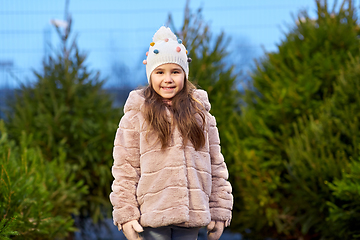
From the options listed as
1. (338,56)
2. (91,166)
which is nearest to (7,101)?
(91,166)

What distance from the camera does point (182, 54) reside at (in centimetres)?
243

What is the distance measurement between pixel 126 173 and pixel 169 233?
44 centimetres

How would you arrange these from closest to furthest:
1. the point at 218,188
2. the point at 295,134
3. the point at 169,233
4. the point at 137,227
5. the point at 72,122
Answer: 1. the point at 137,227
2. the point at 169,233
3. the point at 218,188
4. the point at 295,134
5. the point at 72,122

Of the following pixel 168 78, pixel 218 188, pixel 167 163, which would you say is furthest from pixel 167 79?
pixel 218 188

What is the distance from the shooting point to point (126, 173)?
7.52ft

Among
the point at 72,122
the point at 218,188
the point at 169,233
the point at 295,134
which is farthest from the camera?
the point at 72,122

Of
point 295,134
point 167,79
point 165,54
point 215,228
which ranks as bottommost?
point 215,228

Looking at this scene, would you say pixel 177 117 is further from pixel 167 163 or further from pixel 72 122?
pixel 72 122

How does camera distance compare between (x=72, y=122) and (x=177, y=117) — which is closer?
(x=177, y=117)

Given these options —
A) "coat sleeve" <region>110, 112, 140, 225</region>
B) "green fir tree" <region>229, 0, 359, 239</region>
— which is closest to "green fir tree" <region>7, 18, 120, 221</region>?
"green fir tree" <region>229, 0, 359, 239</region>

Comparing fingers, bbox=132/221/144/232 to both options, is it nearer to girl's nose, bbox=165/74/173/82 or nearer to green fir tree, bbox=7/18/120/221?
girl's nose, bbox=165/74/173/82

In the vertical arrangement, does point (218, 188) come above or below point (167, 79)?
below

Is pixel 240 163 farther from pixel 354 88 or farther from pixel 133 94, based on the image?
pixel 133 94

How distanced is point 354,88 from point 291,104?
0.82 m
